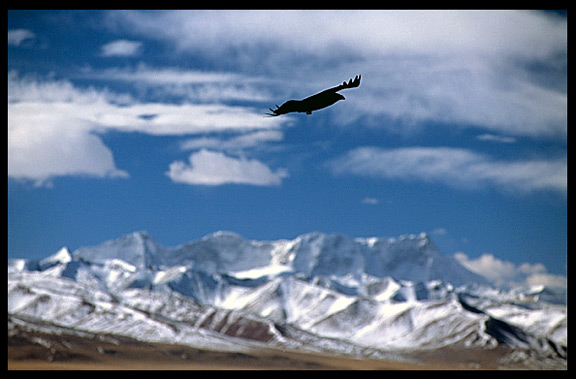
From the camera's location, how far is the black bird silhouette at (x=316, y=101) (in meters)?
17.1

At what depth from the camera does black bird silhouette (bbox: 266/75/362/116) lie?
673 inches

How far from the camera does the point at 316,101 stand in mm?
17250
